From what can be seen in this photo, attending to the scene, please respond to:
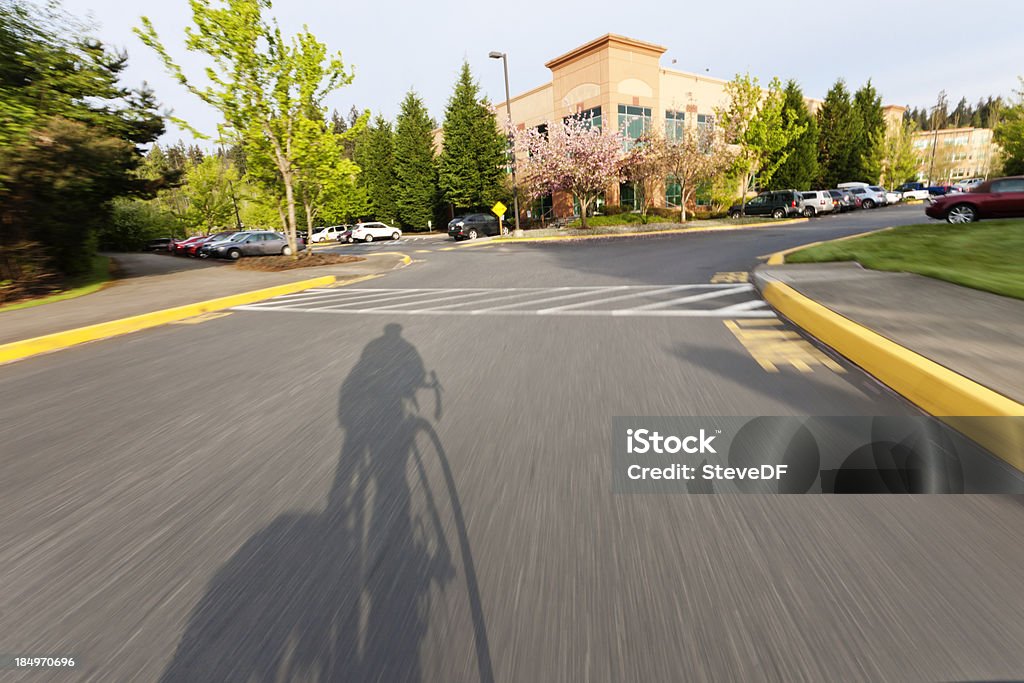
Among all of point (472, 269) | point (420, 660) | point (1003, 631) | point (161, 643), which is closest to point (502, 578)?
point (420, 660)

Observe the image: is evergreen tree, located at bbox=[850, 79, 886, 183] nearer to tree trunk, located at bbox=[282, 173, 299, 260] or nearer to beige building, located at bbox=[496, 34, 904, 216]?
beige building, located at bbox=[496, 34, 904, 216]

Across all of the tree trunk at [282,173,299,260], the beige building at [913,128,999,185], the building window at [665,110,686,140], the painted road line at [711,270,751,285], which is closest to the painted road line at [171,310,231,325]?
the painted road line at [711,270,751,285]

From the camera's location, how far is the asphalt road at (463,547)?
1630 millimetres

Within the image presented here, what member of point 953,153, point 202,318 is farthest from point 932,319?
point 953,153

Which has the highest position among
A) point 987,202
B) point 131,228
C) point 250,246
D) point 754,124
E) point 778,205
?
point 754,124

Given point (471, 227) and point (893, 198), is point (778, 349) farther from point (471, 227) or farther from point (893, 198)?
point (893, 198)

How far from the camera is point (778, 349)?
501 cm

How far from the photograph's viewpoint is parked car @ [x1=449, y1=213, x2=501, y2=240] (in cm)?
3341

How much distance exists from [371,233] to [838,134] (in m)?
45.7

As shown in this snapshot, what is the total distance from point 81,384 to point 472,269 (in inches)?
413

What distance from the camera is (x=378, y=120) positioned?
5112 cm

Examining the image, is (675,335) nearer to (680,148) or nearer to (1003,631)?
(1003,631)

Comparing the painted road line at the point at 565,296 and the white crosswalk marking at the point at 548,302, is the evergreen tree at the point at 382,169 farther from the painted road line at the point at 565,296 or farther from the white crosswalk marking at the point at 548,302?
the painted road line at the point at 565,296
